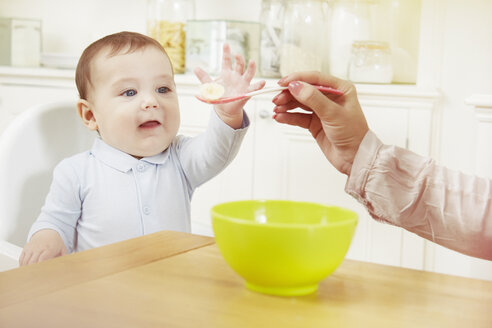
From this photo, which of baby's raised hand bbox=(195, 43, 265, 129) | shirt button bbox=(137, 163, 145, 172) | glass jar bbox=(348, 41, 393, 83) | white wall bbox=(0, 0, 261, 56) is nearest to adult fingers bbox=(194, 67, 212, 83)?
baby's raised hand bbox=(195, 43, 265, 129)

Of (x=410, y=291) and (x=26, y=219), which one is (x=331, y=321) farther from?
(x=26, y=219)

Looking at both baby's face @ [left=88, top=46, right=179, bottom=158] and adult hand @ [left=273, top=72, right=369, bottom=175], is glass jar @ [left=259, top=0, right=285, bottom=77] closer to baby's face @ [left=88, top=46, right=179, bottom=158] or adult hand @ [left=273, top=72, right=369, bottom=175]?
baby's face @ [left=88, top=46, right=179, bottom=158]

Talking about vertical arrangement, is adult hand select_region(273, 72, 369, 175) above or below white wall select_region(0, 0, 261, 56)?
below

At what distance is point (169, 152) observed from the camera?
1.26 meters

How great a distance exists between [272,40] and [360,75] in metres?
0.29

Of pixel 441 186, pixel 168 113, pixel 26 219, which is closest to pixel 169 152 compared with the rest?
pixel 168 113

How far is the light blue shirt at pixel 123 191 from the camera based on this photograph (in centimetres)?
120

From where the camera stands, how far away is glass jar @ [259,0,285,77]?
192 centimetres

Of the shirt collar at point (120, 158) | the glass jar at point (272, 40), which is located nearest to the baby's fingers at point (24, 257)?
the shirt collar at point (120, 158)

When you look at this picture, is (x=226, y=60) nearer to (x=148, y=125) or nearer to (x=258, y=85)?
(x=258, y=85)

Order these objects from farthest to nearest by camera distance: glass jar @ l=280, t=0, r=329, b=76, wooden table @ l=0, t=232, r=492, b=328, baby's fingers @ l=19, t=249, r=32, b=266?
glass jar @ l=280, t=0, r=329, b=76 < baby's fingers @ l=19, t=249, r=32, b=266 < wooden table @ l=0, t=232, r=492, b=328

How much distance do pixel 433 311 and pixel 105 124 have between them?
87 cm

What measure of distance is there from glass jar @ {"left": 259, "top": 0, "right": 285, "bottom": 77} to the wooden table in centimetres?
133

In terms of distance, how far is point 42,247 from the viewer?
43.4 inches
